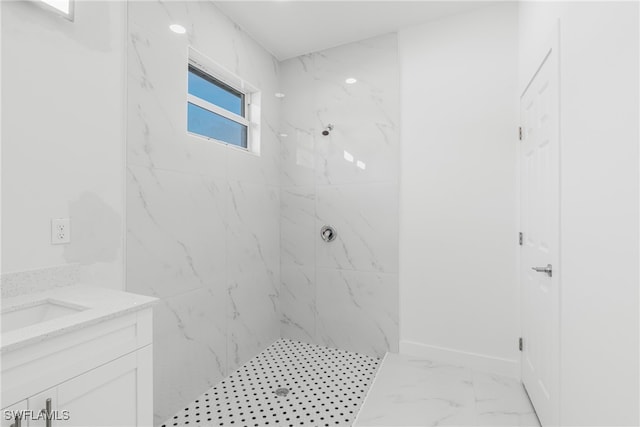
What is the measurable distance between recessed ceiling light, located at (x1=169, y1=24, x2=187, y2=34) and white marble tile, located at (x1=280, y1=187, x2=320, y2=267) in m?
1.50

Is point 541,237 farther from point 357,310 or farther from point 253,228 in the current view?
point 253,228

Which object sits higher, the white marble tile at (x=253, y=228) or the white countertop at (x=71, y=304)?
the white marble tile at (x=253, y=228)

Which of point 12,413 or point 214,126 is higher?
point 214,126

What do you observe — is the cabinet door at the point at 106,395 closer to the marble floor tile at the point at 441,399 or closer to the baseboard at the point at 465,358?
the marble floor tile at the point at 441,399

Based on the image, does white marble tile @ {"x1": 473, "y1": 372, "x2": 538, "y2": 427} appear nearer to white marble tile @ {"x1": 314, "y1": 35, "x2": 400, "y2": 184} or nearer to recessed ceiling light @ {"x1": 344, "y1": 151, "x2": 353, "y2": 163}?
white marble tile @ {"x1": 314, "y1": 35, "x2": 400, "y2": 184}

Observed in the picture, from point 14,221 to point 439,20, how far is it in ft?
9.72

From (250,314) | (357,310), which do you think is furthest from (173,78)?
(357,310)

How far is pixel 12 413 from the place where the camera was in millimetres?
860

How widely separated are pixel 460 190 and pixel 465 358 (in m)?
1.29

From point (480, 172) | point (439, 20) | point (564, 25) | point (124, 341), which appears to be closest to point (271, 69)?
point (439, 20)

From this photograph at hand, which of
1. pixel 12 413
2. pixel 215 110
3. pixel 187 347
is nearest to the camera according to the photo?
pixel 12 413

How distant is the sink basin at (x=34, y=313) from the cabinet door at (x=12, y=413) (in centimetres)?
36

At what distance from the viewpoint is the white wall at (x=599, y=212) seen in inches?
36.1

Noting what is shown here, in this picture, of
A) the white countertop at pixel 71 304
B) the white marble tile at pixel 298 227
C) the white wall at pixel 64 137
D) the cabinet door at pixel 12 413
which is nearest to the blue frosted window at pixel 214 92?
the white wall at pixel 64 137
